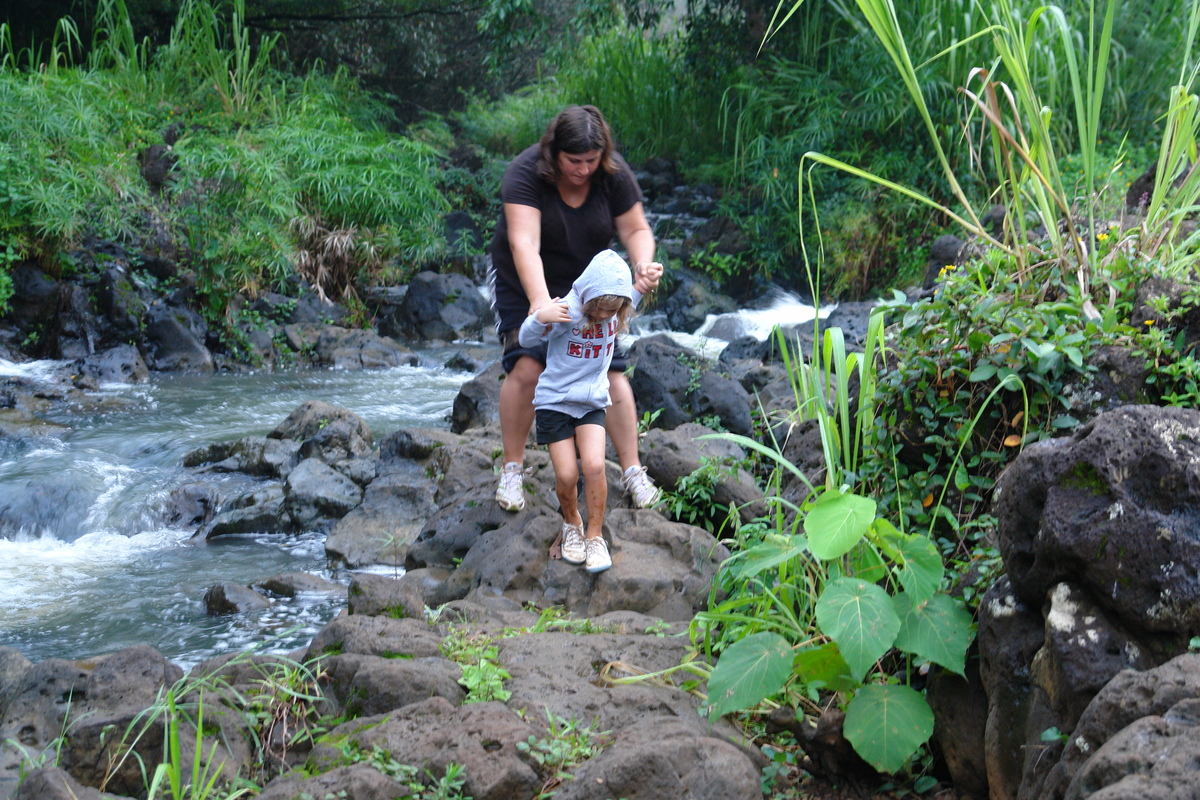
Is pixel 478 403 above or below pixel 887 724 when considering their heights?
below

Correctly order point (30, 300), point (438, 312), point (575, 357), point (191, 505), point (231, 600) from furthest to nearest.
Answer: point (438, 312), point (30, 300), point (191, 505), point (231, 600), point (575, 357)

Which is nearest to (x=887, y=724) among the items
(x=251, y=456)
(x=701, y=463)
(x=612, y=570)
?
(x=612, y=570)

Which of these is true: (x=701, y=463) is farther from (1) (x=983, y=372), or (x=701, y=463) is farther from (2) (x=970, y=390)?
(1) (x=983, y=372)

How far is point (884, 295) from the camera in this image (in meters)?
9.95

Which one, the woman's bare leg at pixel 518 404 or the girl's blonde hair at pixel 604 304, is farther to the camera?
the woman's bare leg at pixel 518 404

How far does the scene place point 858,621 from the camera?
6.05ft

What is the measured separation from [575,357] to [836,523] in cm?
151

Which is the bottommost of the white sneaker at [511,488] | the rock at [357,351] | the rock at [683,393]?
the rock at [357,351]

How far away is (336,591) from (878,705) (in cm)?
270

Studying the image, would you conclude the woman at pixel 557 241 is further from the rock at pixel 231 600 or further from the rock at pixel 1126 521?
the rock at pixel 1126 521

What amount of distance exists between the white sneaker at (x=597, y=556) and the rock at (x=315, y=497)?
2037 mm

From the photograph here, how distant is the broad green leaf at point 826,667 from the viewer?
2.04 m

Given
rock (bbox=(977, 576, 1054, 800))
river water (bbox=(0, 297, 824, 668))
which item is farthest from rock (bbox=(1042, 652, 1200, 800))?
river water (bbox=(0, 297, 824, 668))

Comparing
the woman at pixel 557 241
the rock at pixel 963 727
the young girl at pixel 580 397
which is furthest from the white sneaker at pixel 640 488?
the rock at pixel 963 727
